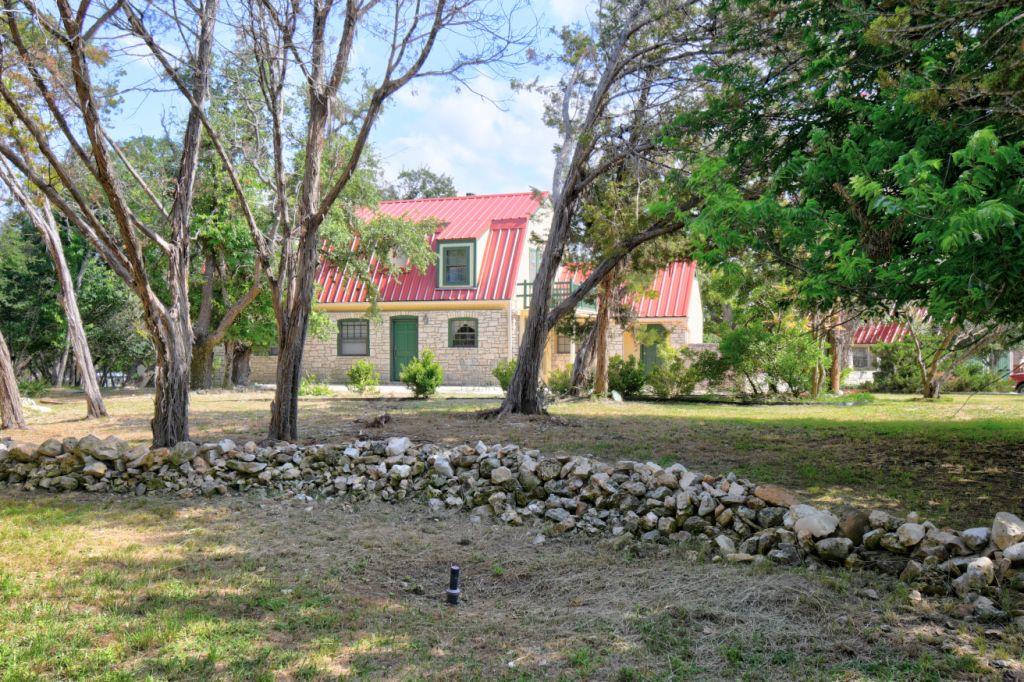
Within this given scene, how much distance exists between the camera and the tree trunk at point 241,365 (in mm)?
21797

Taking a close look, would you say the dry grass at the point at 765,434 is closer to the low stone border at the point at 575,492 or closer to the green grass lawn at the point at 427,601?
the green grass lawn at the point at 427,601

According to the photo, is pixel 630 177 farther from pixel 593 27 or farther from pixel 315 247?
pixel 315 247

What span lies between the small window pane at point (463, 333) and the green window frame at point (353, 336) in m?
3.15

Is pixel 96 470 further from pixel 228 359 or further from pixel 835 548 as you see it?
pixel 228 359

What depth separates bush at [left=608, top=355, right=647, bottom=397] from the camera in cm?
1808

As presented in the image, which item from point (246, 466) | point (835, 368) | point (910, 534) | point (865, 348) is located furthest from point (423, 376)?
point (865, 348)

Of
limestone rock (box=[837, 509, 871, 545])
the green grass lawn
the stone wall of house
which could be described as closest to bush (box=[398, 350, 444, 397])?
the stone wall of house

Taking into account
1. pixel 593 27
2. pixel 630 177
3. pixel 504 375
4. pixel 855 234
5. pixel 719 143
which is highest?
pixel 593 27

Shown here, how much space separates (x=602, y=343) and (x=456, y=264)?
865 centimetres

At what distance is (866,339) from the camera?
89.0 ft

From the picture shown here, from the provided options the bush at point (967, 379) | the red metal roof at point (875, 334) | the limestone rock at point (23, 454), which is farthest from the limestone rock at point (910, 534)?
the red metal roof at point (875, 334)

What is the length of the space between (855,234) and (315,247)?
18.2ft

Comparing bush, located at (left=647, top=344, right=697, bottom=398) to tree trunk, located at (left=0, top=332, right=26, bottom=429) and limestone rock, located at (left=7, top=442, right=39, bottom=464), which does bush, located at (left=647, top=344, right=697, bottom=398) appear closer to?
tree trunk, located at (left=0, top=332, right=26, bottom=429)

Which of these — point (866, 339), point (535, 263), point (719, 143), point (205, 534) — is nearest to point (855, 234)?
point (719, 143)
